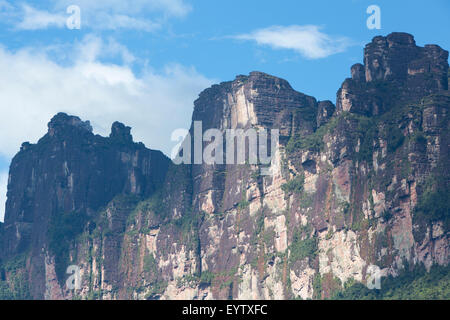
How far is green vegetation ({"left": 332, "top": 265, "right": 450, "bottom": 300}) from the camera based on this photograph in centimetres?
15650

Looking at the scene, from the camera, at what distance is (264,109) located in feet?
650

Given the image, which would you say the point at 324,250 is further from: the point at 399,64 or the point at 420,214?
the point at 399,64

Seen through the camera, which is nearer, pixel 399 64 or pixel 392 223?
pixel 392 223

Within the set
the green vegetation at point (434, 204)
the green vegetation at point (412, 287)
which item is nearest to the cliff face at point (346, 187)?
the green vegetation at point (434, 204)

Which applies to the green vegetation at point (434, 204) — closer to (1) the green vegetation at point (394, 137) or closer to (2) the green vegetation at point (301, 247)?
(1) the green vegetation at point (394, 137)

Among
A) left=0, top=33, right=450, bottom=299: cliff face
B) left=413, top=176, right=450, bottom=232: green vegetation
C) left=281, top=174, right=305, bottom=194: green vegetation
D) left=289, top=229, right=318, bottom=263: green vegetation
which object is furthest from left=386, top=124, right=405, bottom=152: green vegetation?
left=281, top=174, right=305, bottom=194: green vegetation

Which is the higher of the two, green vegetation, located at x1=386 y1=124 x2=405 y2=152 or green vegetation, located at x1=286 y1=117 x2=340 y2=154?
green vegetation, located at x1=286 y1=117 x2=340 y2=154

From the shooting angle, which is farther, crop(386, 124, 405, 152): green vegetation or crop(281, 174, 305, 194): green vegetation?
crop(281, 174, 305, 194): green vegetation

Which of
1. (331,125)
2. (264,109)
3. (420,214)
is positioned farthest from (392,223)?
(264,109)

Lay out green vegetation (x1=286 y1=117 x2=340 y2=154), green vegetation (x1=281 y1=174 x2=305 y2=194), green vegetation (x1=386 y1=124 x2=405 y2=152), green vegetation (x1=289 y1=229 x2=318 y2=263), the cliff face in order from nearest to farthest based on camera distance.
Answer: the cliff face < green vegetation (x1=386 y1=124 x2=405 y2=152) < green vegetation (x1=289 y1=229 x2=318 y2=263) < green vegetation (x1=286 y1=117 x2=340 y2=154) < green vegetation (x1=281 y1=174 x2=305 y2=194)

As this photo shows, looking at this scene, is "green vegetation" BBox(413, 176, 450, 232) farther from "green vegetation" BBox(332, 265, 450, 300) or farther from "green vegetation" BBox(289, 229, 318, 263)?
"green vegetation" BBox(289, 229, 318, 263)

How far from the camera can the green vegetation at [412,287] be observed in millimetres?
156500

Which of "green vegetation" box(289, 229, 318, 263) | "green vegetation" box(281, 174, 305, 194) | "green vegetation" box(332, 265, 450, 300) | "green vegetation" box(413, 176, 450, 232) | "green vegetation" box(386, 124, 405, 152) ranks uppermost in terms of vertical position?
"green vegetation" box(386, 124, 405, 152)
